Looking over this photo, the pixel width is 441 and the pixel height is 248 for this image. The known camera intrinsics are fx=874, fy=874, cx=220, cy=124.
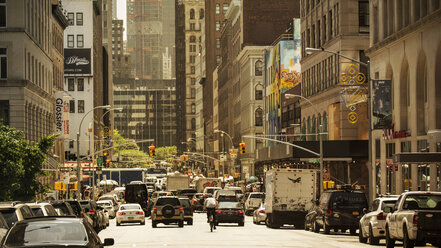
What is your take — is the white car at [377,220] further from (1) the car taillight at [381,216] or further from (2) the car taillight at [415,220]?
(2) the car taillight at [415,220]

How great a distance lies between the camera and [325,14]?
78750mm

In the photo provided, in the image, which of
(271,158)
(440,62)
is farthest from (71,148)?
(440,62)

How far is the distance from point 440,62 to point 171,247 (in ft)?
84.1

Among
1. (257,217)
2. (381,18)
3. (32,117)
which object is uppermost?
(381,18)

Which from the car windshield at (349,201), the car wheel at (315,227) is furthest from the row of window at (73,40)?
the car windshield at (349,201)

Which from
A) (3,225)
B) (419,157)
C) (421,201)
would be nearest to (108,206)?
(419,157)

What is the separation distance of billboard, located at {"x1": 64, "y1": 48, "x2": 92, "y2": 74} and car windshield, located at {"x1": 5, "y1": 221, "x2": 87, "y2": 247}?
436ft

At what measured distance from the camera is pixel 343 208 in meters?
38.7

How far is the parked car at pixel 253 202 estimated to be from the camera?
67125mm

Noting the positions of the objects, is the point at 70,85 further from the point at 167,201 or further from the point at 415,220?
the point at 415,220

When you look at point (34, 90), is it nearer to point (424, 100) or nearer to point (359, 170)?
point (359, 170)

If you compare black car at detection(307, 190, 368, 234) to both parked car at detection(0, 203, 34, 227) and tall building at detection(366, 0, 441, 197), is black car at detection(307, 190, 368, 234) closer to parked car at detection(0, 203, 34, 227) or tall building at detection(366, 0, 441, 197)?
tall building at detection(366, 0, 441, 197)

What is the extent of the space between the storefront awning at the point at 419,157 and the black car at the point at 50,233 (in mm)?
28974

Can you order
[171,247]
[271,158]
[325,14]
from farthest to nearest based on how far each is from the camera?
[271,158], [325,14], [171,247]
